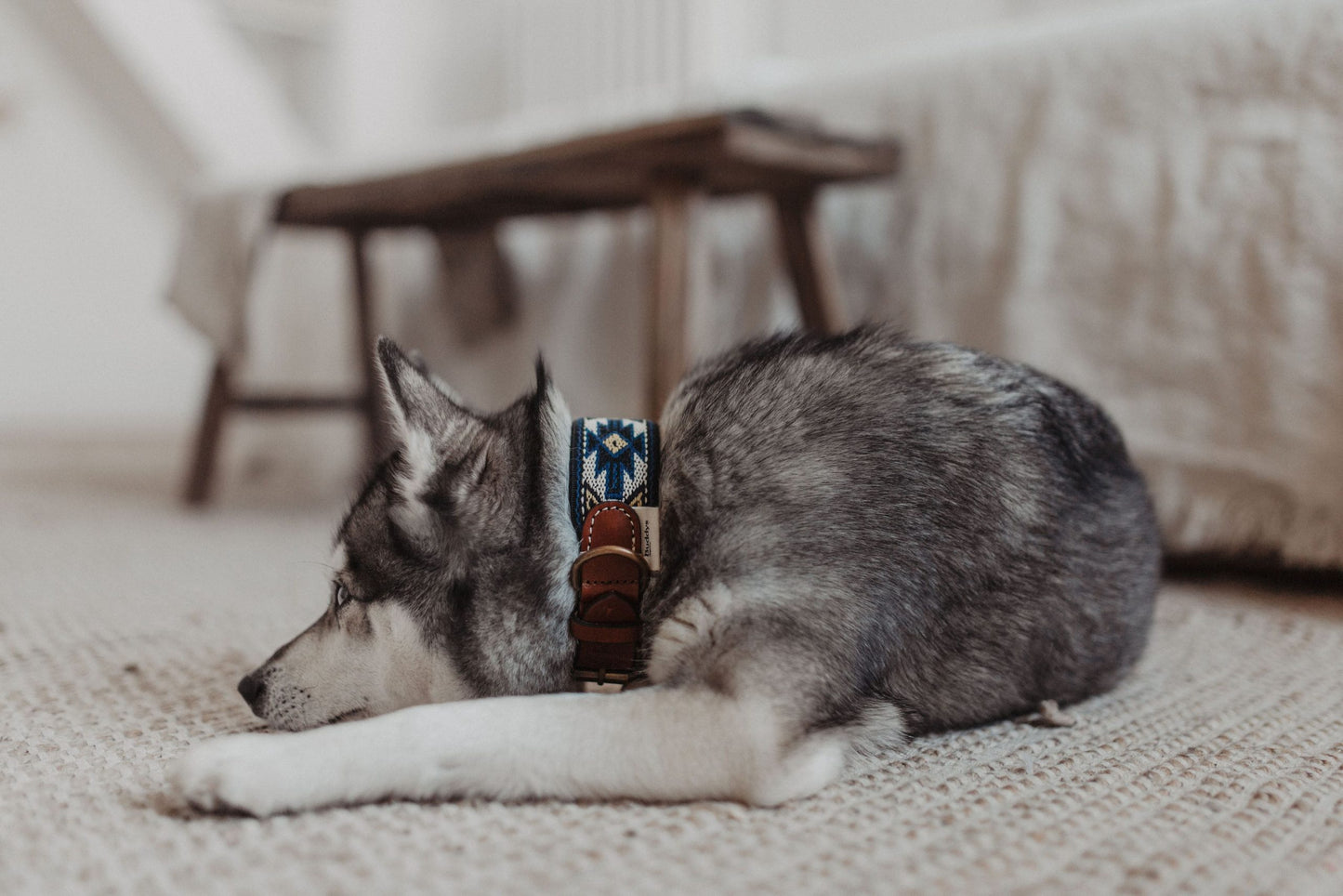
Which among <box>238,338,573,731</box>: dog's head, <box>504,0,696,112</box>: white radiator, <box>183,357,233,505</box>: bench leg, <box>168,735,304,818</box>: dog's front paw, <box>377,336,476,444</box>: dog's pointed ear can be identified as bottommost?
<box>183,357,233,505</box>: bench leg

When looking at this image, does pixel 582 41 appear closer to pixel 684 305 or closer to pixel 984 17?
pixel 984 17

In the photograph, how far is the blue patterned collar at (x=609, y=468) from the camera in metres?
1.12

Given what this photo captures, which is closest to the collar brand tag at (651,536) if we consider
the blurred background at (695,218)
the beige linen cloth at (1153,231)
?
the blurred background at (695,218)

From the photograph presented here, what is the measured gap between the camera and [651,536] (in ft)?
3.61

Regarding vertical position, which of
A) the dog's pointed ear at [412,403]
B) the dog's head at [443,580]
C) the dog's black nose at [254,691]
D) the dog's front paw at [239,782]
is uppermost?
the dog's pointed ear at [412,403]

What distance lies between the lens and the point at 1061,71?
2.15m

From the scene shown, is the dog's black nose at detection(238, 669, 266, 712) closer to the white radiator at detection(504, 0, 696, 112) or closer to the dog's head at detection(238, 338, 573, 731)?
the dog's head at detection(238, 338, 573, 731)

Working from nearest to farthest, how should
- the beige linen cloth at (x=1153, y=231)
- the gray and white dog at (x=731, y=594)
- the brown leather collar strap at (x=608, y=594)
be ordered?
the gray and white dog at (x=731, y=594) < the brown leather collar strap at (x=608, y=594) < the beige linen cloth at (x=1153, y=231)

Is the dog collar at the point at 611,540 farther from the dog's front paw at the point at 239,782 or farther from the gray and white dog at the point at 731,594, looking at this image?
the dog's front paw at the point at 239,782

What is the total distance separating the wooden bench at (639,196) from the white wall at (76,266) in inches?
91.6

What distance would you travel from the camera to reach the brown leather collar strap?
3.51 ft

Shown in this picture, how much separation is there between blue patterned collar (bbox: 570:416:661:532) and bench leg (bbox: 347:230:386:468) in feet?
6.48

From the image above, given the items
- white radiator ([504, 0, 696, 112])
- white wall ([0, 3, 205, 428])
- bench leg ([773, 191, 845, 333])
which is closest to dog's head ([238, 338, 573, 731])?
bench leg ([773, 191, 845, 333])

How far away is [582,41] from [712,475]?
3.28 metres
